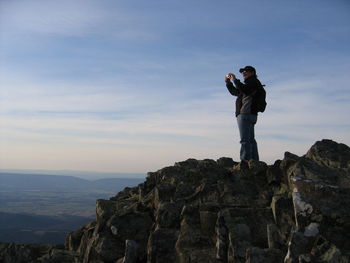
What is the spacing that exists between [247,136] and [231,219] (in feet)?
23.3

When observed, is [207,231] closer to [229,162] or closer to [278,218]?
[278,218]

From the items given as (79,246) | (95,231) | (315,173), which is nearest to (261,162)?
(315,173)

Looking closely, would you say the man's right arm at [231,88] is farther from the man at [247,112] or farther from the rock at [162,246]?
the rock at [162,246]

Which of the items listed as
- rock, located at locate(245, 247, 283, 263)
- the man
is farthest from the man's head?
rock, located at locate(245, 247, 283, 263)

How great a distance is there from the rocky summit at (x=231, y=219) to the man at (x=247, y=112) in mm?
1599

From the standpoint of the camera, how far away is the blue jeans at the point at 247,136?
22.0 m

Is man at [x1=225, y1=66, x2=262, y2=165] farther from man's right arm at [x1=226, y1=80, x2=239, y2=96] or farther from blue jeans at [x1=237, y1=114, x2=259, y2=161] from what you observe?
man's right arm at [x1=226, y1=80, x2=239, y2=96]

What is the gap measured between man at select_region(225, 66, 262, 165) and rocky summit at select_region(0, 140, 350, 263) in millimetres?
1599

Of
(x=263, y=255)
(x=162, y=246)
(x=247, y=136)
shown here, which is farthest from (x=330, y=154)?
(x=162, y=246)

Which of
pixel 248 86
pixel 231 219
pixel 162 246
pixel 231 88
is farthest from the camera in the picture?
pixel 231 88

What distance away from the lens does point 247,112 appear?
21906mm

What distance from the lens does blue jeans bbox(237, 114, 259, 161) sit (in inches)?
864

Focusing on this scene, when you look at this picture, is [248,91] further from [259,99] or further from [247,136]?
[247,136]

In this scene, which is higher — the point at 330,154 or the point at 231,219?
the point at 330,154
